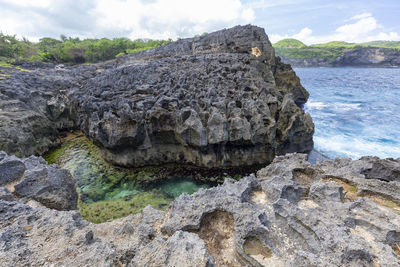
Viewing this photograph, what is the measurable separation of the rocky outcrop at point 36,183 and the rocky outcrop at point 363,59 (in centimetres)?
15073

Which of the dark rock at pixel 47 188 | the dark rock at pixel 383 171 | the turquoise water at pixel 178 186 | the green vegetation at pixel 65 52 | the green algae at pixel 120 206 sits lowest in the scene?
the turquoise water at pixel 178 186

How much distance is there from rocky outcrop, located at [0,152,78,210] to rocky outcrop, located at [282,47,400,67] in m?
151

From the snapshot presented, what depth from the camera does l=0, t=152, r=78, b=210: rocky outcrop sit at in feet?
23.1

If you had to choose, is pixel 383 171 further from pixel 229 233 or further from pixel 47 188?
pixel 47 188

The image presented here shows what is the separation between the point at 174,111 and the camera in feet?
45.8

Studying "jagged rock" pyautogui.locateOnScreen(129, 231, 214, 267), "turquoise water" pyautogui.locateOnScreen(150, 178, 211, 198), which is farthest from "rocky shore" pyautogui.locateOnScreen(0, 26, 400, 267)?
"turquoise water" pyautogui.locateOnScreen(150, 178, 211, 198)

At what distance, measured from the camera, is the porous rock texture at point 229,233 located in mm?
3953

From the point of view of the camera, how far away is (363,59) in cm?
11550

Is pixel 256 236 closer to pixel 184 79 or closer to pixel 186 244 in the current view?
pixel 186 244

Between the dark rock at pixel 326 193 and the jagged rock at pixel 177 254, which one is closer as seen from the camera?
the jagged rock at pixel 177 254

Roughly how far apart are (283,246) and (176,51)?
32.5 meters

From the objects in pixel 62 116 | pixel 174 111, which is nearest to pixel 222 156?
pixel 174 111

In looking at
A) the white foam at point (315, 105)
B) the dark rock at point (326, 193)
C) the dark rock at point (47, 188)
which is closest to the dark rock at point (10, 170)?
the dark rock at point (47, 188)

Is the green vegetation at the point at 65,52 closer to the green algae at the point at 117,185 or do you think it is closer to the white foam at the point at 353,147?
the green algae at the point at 117,185
